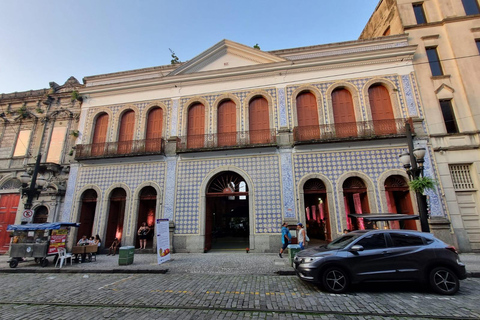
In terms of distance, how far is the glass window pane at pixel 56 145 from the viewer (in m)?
15.5

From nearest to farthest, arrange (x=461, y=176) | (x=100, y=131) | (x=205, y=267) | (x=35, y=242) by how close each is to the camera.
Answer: (x=205, y=267)
(x=35, y=242)
(x=461, y=176)
(x=100, y=131)

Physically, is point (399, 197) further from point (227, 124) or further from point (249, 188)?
point (227, 124)

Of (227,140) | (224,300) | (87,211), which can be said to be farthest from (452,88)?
(87,211)

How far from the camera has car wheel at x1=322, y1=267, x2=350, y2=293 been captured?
5.64 metres

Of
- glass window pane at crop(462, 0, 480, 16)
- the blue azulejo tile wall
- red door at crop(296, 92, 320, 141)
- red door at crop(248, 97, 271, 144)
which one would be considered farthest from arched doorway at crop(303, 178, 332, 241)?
glass window pane at crop(462, 0, 480, 16)

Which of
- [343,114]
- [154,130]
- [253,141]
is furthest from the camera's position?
[154,130]

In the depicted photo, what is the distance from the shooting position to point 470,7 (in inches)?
556

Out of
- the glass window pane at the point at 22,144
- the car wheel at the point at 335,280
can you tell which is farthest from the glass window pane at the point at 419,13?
the glass window pane at the point at 22,144

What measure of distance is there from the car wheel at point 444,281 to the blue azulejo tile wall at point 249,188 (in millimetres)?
6948

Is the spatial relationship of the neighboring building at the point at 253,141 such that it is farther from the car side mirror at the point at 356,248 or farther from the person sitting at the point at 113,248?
the car side mirror at the point at 356,248

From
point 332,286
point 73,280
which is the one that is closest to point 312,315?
point 332,286

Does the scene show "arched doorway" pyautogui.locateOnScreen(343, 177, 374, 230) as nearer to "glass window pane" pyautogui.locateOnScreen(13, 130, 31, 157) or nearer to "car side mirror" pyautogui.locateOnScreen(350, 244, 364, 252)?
"car side mirror" pyautogui.locateOnScreen(350, 244, 364, 252)

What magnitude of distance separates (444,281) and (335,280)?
2.68 m

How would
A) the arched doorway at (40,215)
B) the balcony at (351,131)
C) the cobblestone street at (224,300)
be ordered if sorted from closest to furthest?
the cobblestone street at (224,300), the balcony at (351,131), the arched doorway at (40,215)
